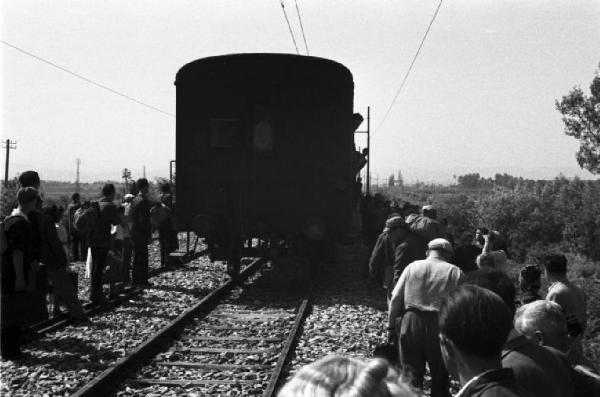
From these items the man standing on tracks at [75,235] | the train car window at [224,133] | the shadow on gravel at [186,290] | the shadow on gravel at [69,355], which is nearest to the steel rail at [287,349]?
the shadow on gravel at [69,355]

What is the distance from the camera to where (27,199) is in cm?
642

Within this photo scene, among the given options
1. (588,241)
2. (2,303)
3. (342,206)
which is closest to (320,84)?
(342,206)

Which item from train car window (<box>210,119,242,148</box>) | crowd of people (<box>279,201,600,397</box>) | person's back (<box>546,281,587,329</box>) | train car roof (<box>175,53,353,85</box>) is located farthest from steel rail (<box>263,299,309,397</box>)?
train car roof (<box>175,53,353,85</box>)

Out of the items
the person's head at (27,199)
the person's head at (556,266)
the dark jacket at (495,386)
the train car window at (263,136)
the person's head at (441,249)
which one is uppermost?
the train car window at (263,136)

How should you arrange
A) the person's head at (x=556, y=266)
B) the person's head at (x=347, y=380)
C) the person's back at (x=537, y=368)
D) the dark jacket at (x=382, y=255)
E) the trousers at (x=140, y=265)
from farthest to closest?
the trousers at (x=140, y=265)
the dark jacket at (x=382, y=255)
the person's head at (x=556, y=266)
the person's back at (x=537, y=368)
the person's head at (x=347, y=380)

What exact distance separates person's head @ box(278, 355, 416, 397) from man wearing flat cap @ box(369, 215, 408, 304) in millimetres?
5154

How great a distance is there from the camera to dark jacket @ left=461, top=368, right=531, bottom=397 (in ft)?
7.08

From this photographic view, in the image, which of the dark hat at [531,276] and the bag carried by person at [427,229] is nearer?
the dark hat at [531,276]

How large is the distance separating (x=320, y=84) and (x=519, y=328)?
7.97m

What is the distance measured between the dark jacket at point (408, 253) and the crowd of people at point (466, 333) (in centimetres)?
1

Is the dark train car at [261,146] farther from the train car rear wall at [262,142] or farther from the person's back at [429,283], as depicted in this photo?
the person's back at [429,283]

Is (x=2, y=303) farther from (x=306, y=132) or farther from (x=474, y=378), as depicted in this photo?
(x=306, y=132)

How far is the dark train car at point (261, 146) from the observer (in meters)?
10.6

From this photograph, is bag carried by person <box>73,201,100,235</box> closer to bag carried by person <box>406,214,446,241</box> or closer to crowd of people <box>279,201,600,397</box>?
crowd of people <box>279,201,600,397</box>
